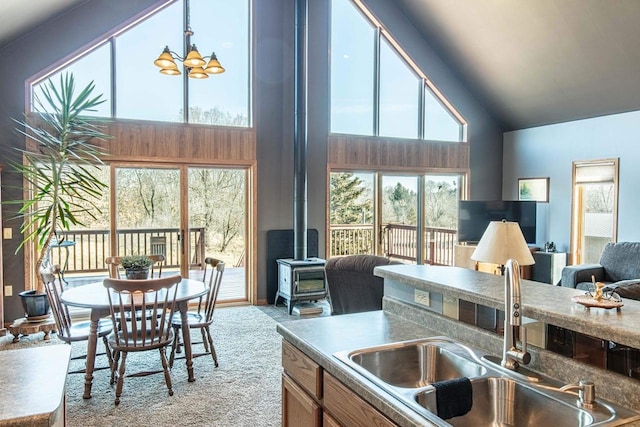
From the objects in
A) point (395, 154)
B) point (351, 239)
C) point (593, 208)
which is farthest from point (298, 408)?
point (593, 208)

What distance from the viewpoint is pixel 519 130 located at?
821cm

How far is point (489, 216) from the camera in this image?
7.59 metres

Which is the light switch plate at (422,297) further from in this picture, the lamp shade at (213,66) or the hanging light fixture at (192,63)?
the lamp shade at (213,66)

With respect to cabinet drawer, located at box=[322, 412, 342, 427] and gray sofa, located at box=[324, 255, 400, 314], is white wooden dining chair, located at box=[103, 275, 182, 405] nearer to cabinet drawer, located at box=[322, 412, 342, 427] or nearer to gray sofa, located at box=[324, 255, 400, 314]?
gray sofa, located at box=[324, 255, 400, 314]

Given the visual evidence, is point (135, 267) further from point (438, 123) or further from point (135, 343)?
point (438, 123)

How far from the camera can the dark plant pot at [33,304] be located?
4.95 m

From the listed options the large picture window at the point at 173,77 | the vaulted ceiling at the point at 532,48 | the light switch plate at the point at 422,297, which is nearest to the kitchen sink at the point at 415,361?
the light switch plate at the point at 422,297

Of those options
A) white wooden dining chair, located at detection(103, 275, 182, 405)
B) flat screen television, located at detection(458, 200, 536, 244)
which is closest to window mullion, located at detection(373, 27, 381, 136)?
flat screen television, located at detection(458, 200, 536, 244)

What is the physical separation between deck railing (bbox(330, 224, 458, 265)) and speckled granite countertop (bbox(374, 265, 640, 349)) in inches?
184

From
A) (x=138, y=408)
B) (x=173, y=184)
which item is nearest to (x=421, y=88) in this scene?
(x=173, y=184)

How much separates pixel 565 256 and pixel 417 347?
6198mm

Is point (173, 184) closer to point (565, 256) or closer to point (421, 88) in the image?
point (421, 88)

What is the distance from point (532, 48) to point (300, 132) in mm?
3394

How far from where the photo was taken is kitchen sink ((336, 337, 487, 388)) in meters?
1.85
